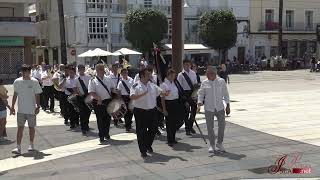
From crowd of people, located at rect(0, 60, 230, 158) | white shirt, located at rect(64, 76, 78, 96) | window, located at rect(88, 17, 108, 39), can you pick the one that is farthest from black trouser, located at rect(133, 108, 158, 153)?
window, located at rect(88, 17, 108, 39)

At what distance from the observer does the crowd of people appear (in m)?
10.0

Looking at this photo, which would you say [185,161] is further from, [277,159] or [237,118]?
[237,118]

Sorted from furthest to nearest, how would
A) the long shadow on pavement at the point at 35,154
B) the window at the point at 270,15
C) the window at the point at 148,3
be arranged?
1. the window at the point at 270,15
2. the window at the point at 148,3
3. the long shadow on pavement at the point at 35,154

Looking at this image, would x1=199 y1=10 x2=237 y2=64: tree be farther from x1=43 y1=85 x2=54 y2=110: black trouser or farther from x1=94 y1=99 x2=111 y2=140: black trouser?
x1=94 y1=99 x2=111 y2=140: black trouser

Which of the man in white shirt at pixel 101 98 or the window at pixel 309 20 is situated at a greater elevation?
the window at pixel 309 20

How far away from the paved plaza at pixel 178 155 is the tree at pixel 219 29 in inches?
1363

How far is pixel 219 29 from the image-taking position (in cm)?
4897

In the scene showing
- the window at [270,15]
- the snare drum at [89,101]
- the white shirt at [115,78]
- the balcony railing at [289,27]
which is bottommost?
the snare drum at [89,101]

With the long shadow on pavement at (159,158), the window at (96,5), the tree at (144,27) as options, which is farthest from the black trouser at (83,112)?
the window at (96,5)

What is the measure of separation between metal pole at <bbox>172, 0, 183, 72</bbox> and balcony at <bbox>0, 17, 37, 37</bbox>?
31.0m

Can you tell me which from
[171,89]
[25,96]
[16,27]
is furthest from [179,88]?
[16,27]

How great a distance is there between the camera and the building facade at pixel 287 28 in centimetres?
5953

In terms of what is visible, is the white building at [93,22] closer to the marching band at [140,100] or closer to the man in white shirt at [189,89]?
the marching band at [140,100]

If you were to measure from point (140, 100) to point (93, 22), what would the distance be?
41895 millimetres
